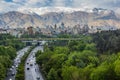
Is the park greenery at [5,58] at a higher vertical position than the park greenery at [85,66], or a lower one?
lower

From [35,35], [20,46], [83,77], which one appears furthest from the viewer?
[35,35]

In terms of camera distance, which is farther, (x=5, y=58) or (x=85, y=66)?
(x=5, y=58)

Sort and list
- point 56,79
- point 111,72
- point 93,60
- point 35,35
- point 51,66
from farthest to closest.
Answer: point 35,35 → point 51,66 → point 93,60 → point 56,79 → point 111,72

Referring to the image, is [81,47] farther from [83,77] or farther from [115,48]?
[83,77]

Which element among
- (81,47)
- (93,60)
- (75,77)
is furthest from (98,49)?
(75,77)

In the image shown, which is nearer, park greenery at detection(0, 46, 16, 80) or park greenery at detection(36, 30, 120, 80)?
park greenery at detection(36, 30, 120, 80)

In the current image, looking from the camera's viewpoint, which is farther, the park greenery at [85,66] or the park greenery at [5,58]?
the park greenery at [5,58]

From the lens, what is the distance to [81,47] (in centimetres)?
8050

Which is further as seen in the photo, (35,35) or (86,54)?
(35,35)

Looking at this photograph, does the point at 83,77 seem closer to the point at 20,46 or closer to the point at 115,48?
the point at 115,48

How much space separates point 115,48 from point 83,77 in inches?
1176

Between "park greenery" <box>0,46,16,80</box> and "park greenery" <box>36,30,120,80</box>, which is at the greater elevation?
"park greenery" <box>36,30,120,80</box>

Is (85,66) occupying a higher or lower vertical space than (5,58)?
higher

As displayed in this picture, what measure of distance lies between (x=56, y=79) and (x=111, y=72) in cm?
1220
